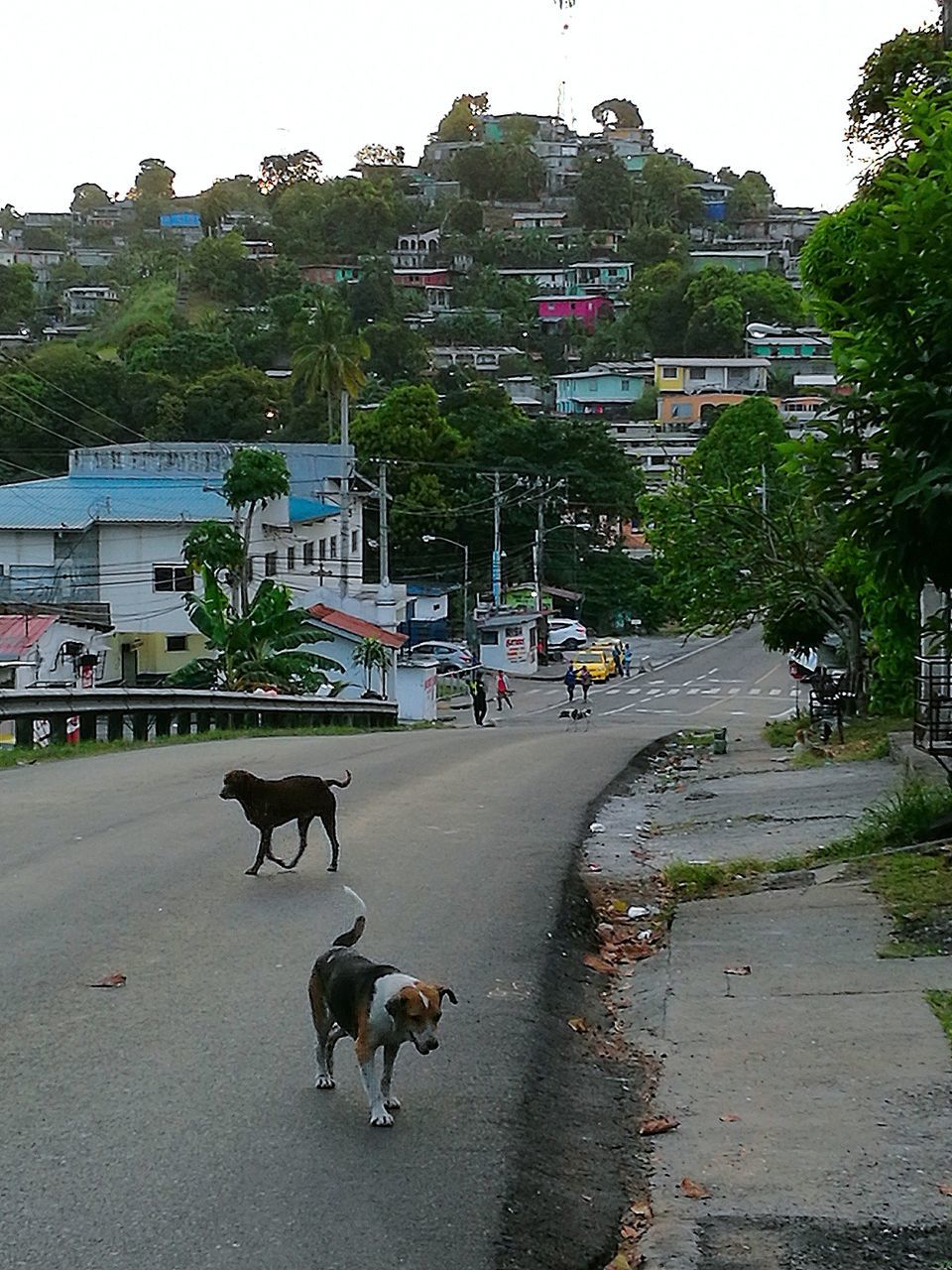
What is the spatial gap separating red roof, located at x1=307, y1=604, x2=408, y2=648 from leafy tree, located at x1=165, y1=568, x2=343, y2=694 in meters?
14.5

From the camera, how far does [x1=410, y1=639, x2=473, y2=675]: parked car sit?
67.7 m

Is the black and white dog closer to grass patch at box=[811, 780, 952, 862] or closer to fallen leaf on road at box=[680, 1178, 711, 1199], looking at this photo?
fallen leaf on road at box=[680, 1178, 711, 1199]

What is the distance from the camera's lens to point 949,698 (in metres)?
12.1

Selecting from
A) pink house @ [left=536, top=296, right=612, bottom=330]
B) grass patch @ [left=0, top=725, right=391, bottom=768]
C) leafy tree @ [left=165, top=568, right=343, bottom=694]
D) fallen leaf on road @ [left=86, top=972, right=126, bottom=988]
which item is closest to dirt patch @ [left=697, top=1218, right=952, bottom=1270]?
fallen leaf on road @ [left=86, top=972, right=126, bottom=988]

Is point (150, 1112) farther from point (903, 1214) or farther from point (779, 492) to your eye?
point (779, 492)

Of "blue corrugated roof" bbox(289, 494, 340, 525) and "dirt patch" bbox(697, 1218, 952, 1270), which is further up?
"blue corrugated roof" bbox(289, 494, 340, 525)

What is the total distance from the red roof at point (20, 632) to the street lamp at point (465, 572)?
29.2m

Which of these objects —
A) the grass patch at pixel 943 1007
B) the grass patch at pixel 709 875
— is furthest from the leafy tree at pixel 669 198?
the grass patch at pixel 943 1007

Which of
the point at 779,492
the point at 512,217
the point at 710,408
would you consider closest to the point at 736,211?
the point at 512,217

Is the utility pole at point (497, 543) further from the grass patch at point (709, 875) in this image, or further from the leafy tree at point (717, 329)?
the grass patch at point (709, 875)

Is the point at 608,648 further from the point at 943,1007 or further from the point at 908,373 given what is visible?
the point at 943,1007

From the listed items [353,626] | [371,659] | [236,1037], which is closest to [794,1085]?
[236,1037]

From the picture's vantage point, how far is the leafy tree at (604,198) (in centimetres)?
18875

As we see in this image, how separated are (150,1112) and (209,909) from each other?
370 cm
